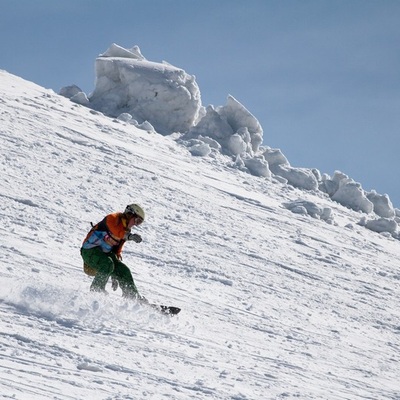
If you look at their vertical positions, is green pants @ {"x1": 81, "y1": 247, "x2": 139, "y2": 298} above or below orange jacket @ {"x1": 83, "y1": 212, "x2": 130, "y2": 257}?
below

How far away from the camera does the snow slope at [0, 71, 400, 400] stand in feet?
18.7

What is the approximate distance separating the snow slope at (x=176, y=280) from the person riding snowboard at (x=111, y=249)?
7.5 inches

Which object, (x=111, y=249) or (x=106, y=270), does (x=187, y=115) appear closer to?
(x=111, y=249)

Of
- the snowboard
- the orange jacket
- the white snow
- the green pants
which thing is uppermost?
the white snow

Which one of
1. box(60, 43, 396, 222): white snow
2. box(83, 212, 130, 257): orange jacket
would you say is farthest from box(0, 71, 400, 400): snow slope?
box(60, 43, 396, 222): white snow

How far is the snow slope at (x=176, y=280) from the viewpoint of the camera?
5707mm

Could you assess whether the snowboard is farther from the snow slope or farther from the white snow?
the white snow

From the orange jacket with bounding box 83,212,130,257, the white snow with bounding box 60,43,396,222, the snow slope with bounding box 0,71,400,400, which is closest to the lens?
the snow slope with bounding box 0,71,400,400

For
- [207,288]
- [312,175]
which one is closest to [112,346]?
[207,288]

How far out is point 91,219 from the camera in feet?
41.5

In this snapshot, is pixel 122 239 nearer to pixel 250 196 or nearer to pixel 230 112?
pixel 250 196

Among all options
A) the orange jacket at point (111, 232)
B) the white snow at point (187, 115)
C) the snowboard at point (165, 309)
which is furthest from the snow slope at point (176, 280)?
the white snow at point (187, 115)

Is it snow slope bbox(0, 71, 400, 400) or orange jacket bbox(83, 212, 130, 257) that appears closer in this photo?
snow slope bbox(0, 71, 400, 400)

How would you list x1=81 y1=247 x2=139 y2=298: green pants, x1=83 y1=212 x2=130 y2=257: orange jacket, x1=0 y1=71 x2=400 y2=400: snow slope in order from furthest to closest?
x1=83 y1=212 x2=130 y2=257: orange jacket → x1=81 y1=247 x2=139 y2=298: green pants → x1=0 y1=71 x2=400 y2=400: snow slope
